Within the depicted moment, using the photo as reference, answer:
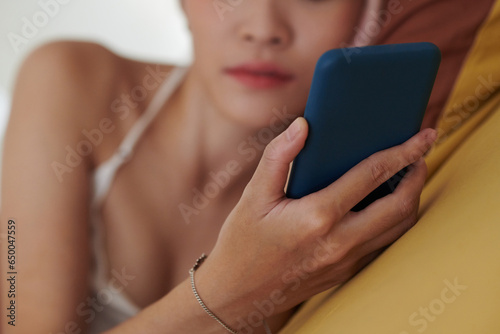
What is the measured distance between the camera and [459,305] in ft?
1.32

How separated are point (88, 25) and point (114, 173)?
8.5 inches

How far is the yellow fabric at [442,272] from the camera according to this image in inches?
15.9

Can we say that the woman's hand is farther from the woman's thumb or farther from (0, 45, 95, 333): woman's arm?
(0, 45, 95, 333): woman's arm

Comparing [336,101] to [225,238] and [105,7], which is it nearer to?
[225,238]

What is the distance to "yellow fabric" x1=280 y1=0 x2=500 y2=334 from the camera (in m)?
0.40

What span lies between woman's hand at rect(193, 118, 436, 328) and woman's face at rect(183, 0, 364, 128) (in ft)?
0.78

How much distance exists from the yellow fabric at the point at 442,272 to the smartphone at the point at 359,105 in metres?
0.08

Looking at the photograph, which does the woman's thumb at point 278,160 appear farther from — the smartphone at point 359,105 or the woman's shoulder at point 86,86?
the woman's shoulder at point 86,86

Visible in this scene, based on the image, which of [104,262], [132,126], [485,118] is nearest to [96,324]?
[104,262]

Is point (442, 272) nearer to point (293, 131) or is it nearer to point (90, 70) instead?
point (293, 131)

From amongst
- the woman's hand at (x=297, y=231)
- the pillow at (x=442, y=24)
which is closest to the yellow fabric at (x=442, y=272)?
the woman's hand at (x=297, y=231)

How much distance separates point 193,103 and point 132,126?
0.10 metres

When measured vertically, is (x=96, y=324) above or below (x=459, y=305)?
below

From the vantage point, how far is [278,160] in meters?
0.42
